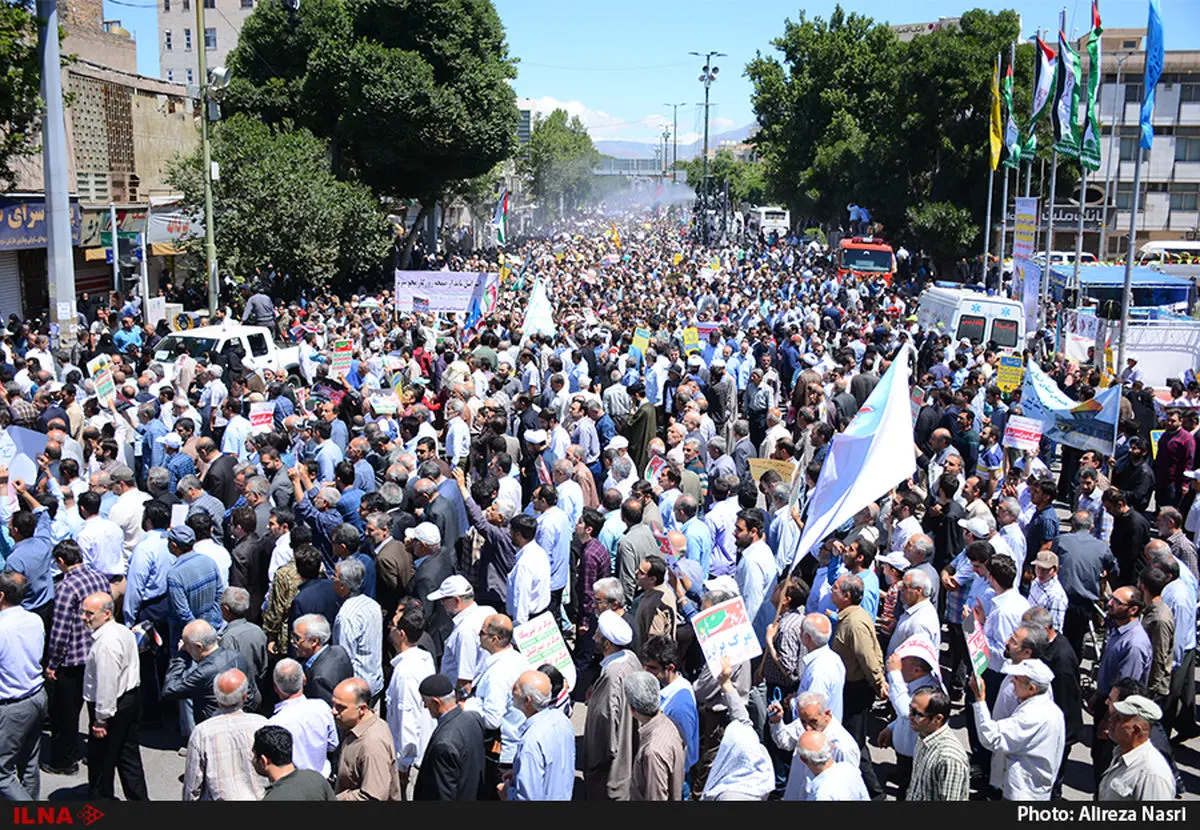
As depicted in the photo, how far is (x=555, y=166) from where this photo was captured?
98625mm

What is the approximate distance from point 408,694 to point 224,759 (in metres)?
1.10

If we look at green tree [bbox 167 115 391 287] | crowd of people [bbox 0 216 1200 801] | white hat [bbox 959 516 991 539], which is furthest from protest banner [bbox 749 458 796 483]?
green tree [bbox 167 115 391 287]

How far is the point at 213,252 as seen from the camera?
80.8 ft

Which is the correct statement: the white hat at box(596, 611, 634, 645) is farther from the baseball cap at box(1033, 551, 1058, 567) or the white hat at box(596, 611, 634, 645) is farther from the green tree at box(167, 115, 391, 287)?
the green tree at box(167, 115, 391, 287)

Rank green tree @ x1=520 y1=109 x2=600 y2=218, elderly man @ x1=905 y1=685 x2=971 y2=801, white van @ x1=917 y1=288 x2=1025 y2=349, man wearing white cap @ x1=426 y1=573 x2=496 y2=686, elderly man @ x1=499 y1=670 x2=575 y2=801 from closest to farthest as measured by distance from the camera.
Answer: elderly man @ x1=905 y1=685 x2=971 y2=801 < elderly man @ x1=499 y1=670 x2=575 y2=801 < man wearing white cap @ x1=426 y1=573 x2=496 y2=686 < white van @ x1=917 y1=288 x2=1025 y2=349 < green tree @ x1=520 y1=109 x2=600 y2=218

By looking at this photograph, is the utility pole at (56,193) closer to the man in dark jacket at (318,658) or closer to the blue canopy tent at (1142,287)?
the man in dark jacket at (318,658)

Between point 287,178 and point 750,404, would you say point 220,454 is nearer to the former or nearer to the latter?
point 750,404

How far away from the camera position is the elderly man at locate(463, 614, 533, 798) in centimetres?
620

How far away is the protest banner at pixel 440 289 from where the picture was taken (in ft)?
70.7

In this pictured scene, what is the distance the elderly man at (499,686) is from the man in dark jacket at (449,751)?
330 millimetres

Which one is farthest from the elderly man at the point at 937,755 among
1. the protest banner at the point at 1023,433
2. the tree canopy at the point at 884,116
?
the tree canopy at the point at 884,116

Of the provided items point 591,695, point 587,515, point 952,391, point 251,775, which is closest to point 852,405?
point 952,391

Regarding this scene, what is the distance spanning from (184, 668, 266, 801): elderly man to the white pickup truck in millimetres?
10650

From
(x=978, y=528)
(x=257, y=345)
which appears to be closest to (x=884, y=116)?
(x=257, y=345)
